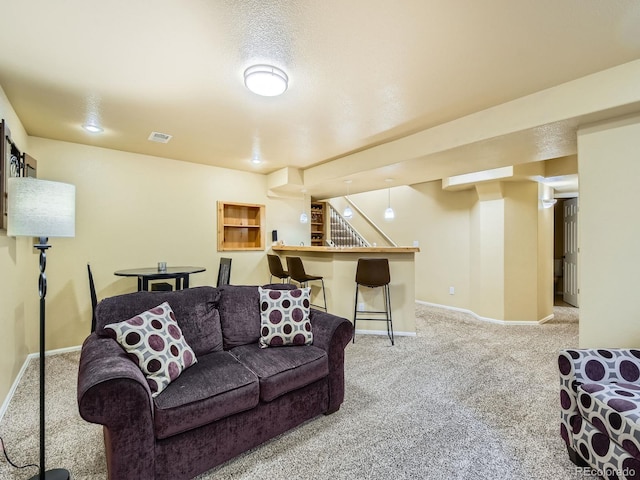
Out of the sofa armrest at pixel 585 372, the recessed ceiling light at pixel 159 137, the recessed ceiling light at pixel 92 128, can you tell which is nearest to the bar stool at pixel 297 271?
the recessed ceiling light at pixel 159 137

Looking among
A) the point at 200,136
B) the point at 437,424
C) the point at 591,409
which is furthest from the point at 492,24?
the point at 200,136

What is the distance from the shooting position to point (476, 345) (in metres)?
3.72

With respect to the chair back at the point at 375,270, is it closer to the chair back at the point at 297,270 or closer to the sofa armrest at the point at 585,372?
the chair back at the point at 297,270

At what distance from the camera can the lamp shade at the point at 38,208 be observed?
152 cm

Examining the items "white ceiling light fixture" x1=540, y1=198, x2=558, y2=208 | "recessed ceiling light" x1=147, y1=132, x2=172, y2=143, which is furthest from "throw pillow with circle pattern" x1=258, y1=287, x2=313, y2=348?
"white ceiling light fixture" x1=540, y1=198, x2=558, y2=208

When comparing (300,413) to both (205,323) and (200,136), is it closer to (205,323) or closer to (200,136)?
(205,323)

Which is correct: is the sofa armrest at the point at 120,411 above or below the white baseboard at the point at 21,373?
above

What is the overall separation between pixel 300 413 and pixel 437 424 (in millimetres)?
972

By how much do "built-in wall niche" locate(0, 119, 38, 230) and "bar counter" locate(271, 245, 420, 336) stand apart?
321 centimetres

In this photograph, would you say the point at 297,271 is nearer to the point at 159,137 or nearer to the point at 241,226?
the point at 241,226

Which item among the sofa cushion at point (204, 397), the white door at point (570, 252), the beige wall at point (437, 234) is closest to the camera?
the sofa cushion at point (204, 397)

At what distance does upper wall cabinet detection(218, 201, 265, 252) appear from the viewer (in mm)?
4891

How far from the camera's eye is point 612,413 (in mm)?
1417

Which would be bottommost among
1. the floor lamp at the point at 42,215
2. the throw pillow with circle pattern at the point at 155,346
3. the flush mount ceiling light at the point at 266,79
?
the throw pillow with circle pattern at the point at 155,346
